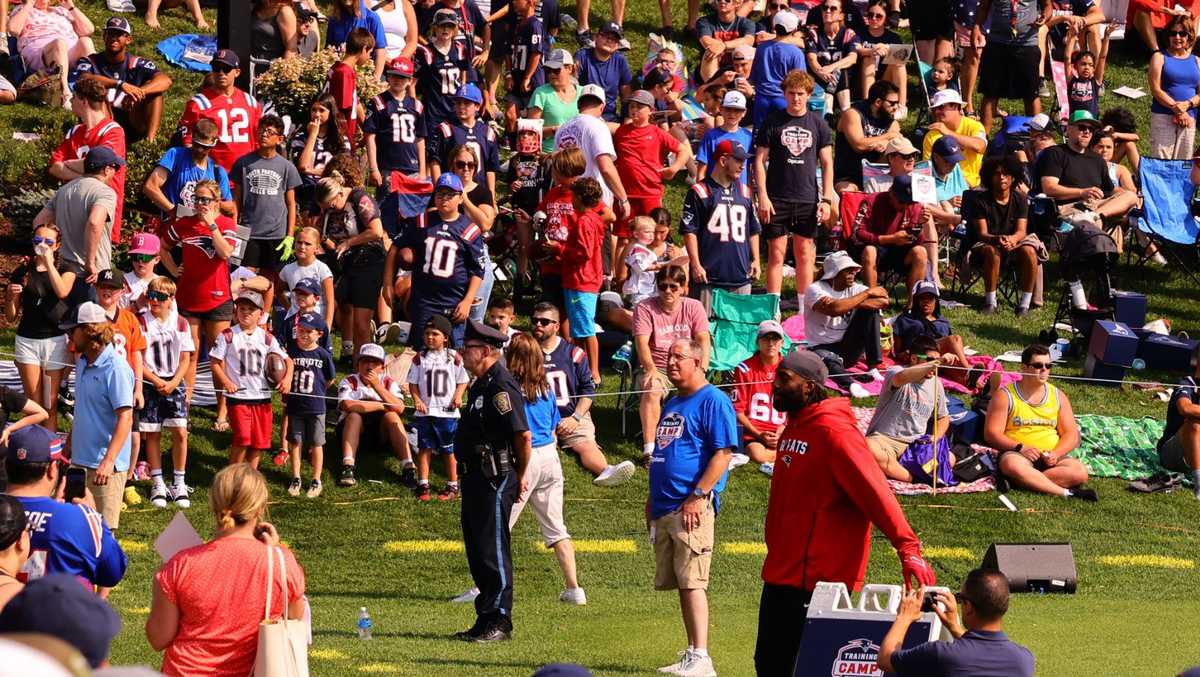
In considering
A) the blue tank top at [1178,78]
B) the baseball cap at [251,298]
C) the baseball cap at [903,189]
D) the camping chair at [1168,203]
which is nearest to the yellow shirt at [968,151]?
the camping chair at [1168,203]

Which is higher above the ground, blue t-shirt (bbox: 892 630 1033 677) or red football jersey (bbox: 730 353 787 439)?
blue t-shirt (bbox: 892 630 1033 677)

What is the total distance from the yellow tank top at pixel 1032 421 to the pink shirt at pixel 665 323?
92.2 inches

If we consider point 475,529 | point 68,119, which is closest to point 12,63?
point 68,119

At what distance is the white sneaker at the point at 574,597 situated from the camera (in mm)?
10859

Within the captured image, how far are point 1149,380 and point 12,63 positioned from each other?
39.0 ft

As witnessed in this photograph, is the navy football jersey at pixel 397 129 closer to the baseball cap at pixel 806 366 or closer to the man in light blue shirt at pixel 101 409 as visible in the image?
the man in light blue shirt at pixel 101 409

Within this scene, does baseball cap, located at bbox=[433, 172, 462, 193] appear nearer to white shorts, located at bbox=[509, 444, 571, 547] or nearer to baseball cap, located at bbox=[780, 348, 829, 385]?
white shorts, located at bbox=[509, 444, 571, 547]

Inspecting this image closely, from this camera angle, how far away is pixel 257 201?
48.7 ft

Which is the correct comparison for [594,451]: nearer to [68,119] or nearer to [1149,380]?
[1149,380]

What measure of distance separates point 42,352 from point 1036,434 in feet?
23.7

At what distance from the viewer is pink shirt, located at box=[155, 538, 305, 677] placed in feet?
20.0

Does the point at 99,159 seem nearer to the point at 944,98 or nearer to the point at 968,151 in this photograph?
the point at 944,98

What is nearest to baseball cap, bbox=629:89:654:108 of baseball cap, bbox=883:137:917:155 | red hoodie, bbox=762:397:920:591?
baseball cap, bbox=883:137:917:155

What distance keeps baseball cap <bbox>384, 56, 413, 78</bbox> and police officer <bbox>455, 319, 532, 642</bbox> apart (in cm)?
735
